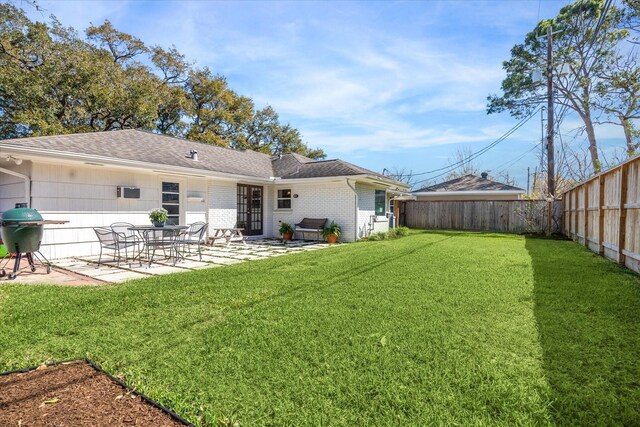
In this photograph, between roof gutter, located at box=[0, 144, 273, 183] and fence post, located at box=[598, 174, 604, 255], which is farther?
fence post, located at box=[598, 174, 604, 255]

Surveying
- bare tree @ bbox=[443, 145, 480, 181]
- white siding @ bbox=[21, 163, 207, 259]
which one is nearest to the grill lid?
white siding @ bbox=[21, 163, 207, 259]

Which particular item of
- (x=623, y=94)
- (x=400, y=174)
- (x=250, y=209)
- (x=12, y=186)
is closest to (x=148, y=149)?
(x=12, y=186)

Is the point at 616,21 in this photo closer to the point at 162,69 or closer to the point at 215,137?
the point at 215,137

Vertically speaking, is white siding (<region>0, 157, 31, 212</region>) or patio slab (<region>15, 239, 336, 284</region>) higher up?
white siding (<region>0, 157, 31, 212</region>)

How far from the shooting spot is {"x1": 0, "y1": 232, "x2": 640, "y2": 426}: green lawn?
81.0 inches

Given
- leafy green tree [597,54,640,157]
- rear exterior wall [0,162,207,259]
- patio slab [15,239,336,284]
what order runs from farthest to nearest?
1. leafy green tree [597,54,640,157]
2. rear exterior wall [0,162,207,259]
3. patio slab [15,239,336,284]

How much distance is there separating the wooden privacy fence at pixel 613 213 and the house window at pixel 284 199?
9.73m

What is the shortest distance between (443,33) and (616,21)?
40.3ft

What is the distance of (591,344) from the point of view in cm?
290

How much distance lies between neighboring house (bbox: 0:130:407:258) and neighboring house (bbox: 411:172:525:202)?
677cm

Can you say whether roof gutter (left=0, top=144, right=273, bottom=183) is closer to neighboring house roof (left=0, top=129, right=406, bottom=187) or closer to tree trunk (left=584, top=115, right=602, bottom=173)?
neighboring house roof (left=0, top=129, right=406, bottom=187)

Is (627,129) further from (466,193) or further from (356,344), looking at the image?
(356,344)

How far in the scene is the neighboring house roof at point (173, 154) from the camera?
7850 millimetres

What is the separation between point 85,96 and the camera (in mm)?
17047
